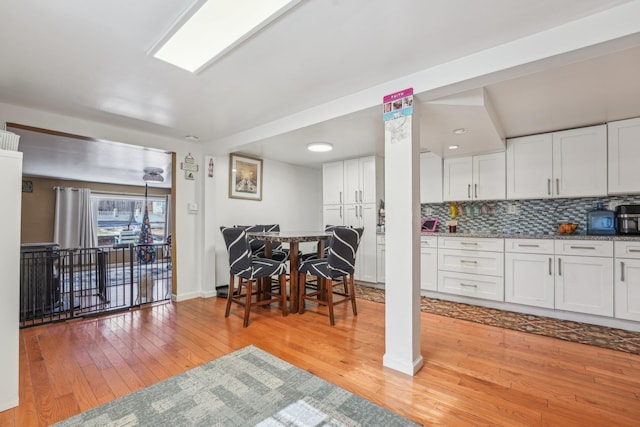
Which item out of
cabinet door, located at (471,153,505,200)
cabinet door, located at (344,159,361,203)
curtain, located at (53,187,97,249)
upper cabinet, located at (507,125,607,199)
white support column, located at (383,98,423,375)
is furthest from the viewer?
curtain, located at (53,187,97,249)

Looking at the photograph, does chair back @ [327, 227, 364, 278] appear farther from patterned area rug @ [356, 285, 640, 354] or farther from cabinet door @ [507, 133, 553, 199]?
cabinet door @ [507, 133, 553, 199]

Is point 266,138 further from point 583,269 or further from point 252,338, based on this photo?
point 583,269

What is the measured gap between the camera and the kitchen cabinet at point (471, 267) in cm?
349

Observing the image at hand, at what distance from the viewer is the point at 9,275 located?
5.62 feet

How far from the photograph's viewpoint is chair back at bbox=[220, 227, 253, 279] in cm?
305

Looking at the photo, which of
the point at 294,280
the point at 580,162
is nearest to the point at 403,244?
the point at 294,280

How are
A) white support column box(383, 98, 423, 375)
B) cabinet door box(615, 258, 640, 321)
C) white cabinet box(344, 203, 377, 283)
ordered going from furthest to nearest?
white cabinet box(344, 203, 377, 283)
cabinet door box(615, 258, 640, 321)
white support column box(383, 98, 423, 375)

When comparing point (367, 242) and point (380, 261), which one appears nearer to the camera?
point (380, 261)

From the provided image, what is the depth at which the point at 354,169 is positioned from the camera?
4.89 m

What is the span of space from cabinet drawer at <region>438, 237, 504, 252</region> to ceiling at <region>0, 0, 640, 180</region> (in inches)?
47.3

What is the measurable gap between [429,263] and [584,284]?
1.60 metres

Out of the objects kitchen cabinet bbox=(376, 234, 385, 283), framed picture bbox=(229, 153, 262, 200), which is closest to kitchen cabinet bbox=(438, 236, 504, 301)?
kitchen cabinet bbox=(376, 234, 385, 283)

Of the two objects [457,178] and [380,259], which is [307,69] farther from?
[380,259]

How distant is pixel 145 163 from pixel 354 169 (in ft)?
13.0
